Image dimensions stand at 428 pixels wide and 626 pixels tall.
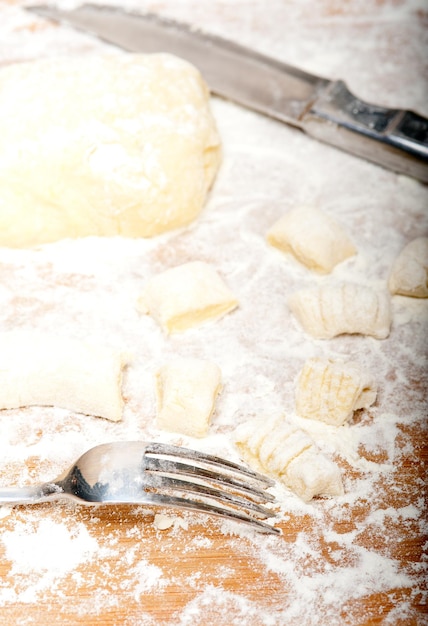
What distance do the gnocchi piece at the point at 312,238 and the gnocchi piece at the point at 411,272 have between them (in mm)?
140

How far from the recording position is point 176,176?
1711 millimetres

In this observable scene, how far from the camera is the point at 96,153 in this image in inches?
65.8

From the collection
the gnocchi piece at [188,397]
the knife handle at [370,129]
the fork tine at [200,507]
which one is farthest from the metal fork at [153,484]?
the knife handle at [370,129]

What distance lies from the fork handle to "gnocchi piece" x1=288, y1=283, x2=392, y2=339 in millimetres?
685

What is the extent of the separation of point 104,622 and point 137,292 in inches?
30.9

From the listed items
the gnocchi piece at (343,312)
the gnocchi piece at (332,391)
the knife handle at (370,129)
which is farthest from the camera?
the knife handle at (370,129)

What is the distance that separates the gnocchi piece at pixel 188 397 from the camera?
135cm

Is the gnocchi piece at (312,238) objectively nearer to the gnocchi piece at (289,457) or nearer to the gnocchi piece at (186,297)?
the gnocchi piece at (186,297)

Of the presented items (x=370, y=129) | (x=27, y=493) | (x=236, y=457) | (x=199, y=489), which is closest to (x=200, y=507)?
(x=199, y=489)

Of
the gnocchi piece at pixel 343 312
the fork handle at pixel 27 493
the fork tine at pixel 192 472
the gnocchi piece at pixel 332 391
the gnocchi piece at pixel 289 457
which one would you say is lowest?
the fork handle at pixel 27 493

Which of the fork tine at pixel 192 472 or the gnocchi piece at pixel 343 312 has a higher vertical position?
the gnocchi piece at pixel 343 312

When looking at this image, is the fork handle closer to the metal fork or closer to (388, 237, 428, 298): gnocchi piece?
the metal fork

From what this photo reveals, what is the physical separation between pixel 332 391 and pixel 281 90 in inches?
43.3

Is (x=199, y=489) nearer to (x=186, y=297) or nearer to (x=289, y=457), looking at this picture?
(x=289, y=457)
